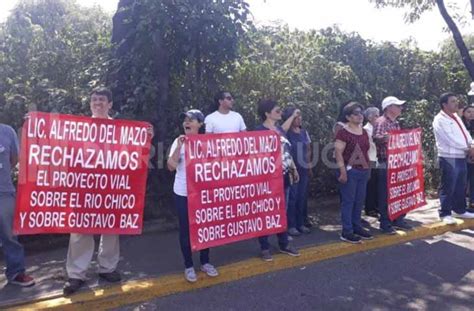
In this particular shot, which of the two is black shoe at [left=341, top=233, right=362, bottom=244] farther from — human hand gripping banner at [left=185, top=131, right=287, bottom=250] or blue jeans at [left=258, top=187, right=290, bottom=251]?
human hand gripping banner at [left=185, top=131, right=287, bottom=250]

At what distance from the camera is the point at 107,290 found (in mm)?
4531

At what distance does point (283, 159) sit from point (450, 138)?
107 inches

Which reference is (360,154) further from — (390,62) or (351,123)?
(390,62)

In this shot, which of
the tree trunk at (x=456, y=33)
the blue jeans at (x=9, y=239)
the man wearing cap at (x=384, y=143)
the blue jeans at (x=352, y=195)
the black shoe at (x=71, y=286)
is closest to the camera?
the black shoe at (x=71, y=286)

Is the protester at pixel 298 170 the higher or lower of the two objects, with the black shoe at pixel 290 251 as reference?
higher

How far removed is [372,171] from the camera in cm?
741

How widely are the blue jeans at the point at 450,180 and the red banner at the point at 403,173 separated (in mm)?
309

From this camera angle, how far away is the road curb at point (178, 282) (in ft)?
14.1

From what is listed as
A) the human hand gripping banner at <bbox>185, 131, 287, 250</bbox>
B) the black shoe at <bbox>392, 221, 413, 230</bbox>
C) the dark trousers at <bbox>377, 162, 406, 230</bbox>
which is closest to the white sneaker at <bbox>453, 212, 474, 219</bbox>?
the black shoe at <bbox>392, 221, 413, 230</bbox>

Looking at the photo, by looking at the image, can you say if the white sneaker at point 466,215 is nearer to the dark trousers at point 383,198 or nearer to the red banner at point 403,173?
the red banner at point 403,173

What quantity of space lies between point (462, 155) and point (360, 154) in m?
2.02

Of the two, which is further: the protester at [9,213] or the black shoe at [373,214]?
the black shoe at [373,214]

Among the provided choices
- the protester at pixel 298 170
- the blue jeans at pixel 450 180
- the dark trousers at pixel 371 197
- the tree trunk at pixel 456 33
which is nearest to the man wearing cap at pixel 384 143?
the dark trousers at pixel 371 197

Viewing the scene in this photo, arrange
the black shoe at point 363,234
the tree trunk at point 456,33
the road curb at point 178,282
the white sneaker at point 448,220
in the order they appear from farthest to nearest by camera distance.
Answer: the tree trunk at point 456,33, the white sneaker at point 448,220, the black shoe at point 363,234, the road curb at point 178,282
